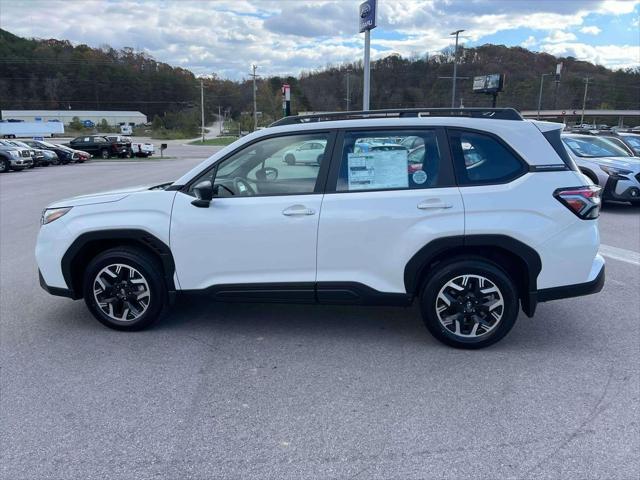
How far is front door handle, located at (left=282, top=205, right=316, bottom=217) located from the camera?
394cm

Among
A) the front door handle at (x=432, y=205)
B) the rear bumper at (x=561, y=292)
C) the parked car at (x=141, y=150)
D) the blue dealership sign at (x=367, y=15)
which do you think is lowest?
the parked car at (x=141, y=150)

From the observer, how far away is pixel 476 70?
82.6m

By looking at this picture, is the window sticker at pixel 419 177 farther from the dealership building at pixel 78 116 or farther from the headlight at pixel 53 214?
the dealership building at pixel 78 116

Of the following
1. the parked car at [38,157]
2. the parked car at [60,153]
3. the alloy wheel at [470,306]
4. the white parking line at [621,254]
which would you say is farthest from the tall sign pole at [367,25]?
the parked car at [60,153]

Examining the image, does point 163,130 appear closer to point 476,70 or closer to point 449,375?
point 476,70

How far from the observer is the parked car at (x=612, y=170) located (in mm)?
10633

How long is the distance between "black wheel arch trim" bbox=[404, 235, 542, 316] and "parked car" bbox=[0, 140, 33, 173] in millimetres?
26031

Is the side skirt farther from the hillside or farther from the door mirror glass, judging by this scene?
the hillside

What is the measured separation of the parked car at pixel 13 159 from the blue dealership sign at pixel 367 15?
1800 centimetres

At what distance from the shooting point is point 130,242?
4.39 m

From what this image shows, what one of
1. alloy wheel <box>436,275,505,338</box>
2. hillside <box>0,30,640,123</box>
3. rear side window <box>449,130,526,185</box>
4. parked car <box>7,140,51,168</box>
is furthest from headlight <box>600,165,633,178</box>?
hillside <box>0,30,640,123</box>

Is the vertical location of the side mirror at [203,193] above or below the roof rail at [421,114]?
below

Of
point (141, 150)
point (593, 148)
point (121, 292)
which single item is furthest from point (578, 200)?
point (141, 150)

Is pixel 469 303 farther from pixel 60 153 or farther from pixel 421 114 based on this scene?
pixel 60 153
